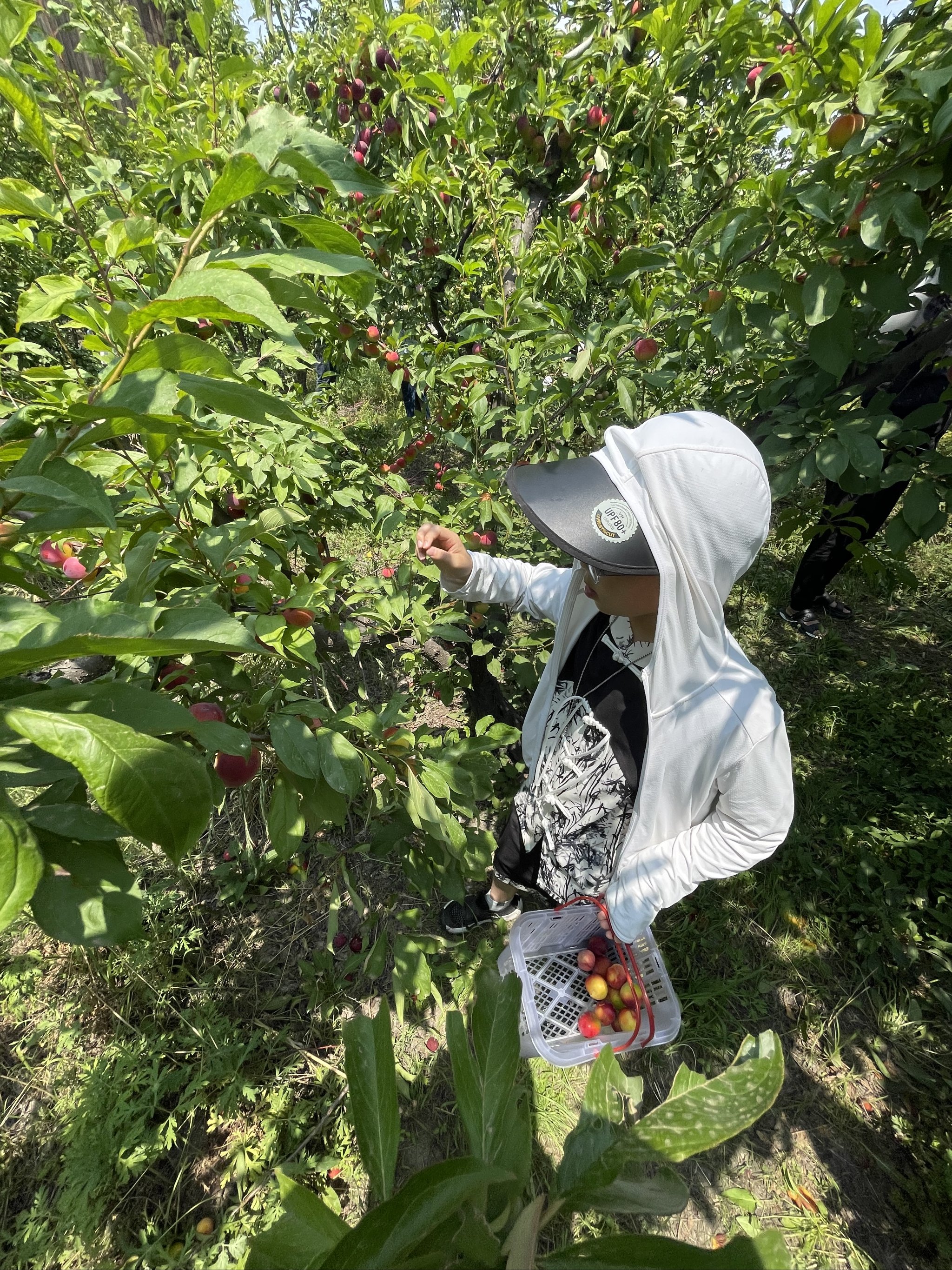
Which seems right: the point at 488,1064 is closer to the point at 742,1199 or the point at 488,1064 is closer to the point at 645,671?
the point at 645,671

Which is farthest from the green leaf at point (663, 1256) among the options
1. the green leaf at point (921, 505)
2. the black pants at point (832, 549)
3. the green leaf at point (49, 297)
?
the black pants at point (832, 549)

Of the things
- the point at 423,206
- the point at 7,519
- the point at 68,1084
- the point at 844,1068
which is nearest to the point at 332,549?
the point at 423,206

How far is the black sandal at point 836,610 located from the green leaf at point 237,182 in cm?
413

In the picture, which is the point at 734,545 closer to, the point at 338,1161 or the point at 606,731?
the point at 606,731

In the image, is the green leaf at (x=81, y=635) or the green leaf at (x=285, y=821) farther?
the green leaf at (x=285, y=821)

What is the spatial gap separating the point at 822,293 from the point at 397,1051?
258cm

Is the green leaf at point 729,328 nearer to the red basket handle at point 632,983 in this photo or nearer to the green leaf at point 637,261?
the green leaf at point 637,261

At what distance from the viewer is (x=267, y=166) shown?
0.52 m

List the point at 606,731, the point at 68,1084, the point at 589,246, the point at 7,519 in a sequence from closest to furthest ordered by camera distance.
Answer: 1. the point at 7,519
2. the point at 606,731
3. the point at 589,246
4. the point at 68,1084

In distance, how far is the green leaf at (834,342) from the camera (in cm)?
125

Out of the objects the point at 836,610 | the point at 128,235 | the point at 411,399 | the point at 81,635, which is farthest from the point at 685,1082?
the point at 836,610

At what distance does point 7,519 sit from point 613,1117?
3.16ft

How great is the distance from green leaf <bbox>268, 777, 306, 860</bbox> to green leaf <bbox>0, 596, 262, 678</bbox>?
507mm

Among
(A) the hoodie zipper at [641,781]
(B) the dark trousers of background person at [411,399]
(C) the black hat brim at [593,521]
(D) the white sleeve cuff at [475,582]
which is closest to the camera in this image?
(C) the black hat brim at [593,521]
